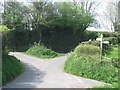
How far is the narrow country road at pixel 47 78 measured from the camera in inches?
627

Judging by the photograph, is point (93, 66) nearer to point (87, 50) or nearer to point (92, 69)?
point (92, 69)

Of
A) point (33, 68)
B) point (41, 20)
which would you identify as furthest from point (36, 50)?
point (33, 68)

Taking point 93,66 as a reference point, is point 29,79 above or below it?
below

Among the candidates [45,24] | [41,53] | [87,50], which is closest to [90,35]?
[45,24]

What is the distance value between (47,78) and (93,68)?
351cm

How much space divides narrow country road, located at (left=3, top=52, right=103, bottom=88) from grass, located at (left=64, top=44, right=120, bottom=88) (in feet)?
2.26

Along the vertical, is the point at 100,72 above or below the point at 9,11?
below

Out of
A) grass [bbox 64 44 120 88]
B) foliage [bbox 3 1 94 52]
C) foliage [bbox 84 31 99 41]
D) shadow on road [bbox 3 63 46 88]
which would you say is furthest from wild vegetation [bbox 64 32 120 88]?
foliage [bbox 84 31 99 41]

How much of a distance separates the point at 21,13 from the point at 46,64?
1183cm

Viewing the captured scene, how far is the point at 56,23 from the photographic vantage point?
36.6 m

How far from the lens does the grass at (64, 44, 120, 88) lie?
19.2 metres

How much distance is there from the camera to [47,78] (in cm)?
1833

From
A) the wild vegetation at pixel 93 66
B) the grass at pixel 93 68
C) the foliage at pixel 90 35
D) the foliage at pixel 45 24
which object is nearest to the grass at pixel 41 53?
the foliage at pixel 45 24

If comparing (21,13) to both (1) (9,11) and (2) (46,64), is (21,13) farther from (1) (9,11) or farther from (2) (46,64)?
(2) (46,64)
